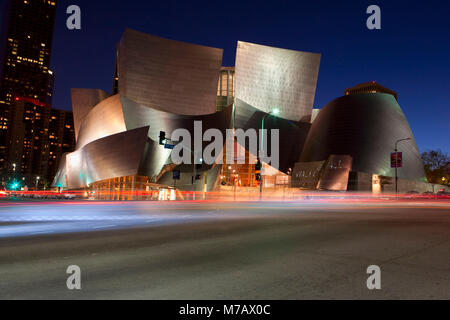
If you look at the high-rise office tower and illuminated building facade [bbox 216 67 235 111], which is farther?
the high-rise office tower

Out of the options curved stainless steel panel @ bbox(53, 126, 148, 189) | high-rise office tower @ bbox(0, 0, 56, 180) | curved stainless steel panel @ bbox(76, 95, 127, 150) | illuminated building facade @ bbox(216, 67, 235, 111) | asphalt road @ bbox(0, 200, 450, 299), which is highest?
high-rise office tower @ bbox(0, 0, 56, 180)

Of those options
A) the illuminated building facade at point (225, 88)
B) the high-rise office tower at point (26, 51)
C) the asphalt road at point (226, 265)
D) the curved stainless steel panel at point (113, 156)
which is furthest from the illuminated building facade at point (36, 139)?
the asphalt road at point (226, 265)

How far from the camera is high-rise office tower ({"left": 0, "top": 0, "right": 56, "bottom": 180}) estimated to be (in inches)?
6978

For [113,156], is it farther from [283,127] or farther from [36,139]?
[36,139]

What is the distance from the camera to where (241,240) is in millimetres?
6895

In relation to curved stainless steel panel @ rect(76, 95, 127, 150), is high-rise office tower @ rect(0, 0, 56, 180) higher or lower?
higher

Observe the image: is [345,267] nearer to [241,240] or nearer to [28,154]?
[241,240]

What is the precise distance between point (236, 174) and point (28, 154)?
131 metres

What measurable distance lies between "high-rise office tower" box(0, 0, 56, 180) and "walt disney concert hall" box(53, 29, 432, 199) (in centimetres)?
14182

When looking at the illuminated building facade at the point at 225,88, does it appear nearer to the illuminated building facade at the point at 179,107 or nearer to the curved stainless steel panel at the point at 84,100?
the illuminated building facade at the point at 179,107

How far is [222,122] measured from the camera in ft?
177

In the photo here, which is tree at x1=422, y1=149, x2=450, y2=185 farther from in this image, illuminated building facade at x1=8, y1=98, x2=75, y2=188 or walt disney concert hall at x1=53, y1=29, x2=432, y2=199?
illuminated building facade at x1=8, y1=98, x2=75, y2=188

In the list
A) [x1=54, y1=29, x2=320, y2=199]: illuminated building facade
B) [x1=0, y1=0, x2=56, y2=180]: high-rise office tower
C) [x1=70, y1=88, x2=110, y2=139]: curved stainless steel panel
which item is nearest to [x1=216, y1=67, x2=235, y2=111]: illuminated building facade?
[x1=54, y1=29, x2=320, y2=199]: illuminated building facade
